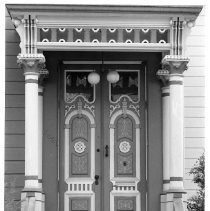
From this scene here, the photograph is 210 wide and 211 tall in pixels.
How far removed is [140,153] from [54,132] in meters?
1.55

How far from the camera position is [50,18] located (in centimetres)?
1188

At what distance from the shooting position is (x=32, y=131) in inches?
464

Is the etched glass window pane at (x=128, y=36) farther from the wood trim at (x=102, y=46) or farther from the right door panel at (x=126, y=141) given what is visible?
the right door panel at (x=126, y=141)

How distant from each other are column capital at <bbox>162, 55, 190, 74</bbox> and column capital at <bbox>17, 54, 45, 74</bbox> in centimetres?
197

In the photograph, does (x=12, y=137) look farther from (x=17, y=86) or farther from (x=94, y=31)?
(x=94, y=31)

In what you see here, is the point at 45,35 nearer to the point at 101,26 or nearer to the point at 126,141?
the point at 101,26

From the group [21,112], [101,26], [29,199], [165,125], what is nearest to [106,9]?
[101,26]

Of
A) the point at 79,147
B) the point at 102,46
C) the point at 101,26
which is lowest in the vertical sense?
the point at 79,147

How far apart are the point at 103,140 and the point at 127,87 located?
40.7 inches

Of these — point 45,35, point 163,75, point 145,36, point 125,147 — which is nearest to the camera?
point 45,35

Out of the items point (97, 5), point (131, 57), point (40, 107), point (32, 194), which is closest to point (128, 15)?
point (97, 5)

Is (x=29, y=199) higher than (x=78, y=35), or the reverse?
(x=78, y=35)

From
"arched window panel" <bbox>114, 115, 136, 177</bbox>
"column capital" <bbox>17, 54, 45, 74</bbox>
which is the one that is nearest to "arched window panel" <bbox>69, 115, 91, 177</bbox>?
"arched window panel" <bbox>114, 115, 136, 177</bbox>

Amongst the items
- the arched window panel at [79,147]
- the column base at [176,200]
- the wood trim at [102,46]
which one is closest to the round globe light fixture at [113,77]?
the arched window panel at [79,147]
